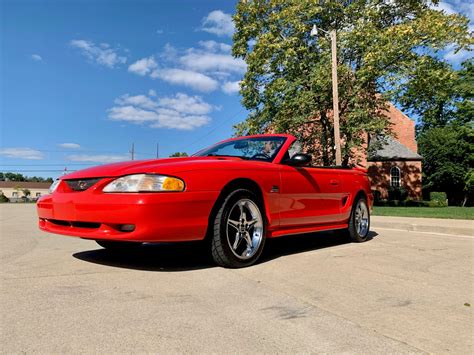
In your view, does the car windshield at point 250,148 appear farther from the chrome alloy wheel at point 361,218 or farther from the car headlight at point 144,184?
the chrome alloy wheel at point 361,218

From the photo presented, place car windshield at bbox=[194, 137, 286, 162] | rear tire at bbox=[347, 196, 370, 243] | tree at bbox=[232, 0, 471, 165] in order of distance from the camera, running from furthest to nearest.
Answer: tree at bbox=[232, 0, 471, 165]
rear tire at bbox=[347, 196, 370, 243]
car windshield at bbox=[194, 137, 286, 162]

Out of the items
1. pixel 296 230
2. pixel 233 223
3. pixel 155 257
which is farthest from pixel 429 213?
pixel 155 257

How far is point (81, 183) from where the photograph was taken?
3.76 m

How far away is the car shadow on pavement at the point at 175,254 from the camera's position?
3.92 meters

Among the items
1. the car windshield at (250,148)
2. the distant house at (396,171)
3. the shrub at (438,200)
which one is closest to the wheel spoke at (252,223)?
the car windshield at (250,148)

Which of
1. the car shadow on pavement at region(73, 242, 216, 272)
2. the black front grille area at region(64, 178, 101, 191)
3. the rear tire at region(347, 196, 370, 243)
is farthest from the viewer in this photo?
the rear tire at region(347, 196, 370, 243)

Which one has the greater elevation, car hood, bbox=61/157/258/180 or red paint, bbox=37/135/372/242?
car hood, bbox=61/157/258/180

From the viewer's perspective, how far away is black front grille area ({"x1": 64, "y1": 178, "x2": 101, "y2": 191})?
12.0 ft

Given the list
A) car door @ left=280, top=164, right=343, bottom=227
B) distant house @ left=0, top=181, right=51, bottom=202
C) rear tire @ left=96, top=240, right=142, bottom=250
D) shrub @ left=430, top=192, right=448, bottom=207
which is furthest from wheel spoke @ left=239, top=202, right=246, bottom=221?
distant house @ left=0, top=181, right=51, bottom=202

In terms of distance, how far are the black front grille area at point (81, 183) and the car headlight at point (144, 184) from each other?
230 millimetres

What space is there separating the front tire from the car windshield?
80 cm

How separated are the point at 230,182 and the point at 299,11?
19497 mm

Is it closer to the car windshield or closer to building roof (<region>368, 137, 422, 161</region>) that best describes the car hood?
the car windshield

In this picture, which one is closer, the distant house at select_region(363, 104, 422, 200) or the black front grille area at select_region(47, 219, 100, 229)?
the black front grille area at select_region(47, 219, 100, 229)
